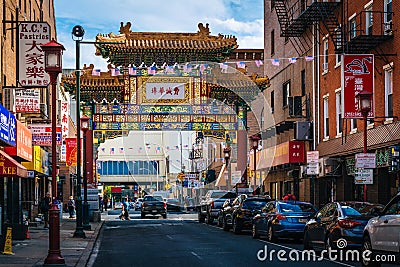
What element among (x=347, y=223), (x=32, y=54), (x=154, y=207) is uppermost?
(x=32, y=54)

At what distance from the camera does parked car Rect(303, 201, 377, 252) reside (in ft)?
61.8

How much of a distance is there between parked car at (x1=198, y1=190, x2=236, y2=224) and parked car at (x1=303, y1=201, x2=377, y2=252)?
1920cm

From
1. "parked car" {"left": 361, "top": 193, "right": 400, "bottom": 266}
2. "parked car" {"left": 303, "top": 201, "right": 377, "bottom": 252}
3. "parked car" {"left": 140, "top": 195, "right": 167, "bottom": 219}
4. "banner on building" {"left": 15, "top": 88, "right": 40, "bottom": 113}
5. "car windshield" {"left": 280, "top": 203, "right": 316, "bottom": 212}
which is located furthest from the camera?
"parked car" {"left": 140, "top": 195, "right": 167, "bottom": 219}

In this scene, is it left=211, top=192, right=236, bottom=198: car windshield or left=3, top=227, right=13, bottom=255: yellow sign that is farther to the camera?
left=211, top=192, right=236, bottom=198: car windshield

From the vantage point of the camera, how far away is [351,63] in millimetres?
30859

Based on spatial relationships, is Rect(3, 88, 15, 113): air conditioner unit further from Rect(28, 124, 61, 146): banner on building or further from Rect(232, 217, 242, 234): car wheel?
Rect(232, 217, 242, 234): car wheel

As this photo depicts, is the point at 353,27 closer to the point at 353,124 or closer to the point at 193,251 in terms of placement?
the point at 353,124

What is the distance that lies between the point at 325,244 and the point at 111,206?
291ft

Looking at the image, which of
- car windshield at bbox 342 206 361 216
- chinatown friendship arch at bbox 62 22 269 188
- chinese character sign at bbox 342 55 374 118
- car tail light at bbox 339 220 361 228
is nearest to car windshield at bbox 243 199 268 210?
chinese character sign at bbox 342 55 374 118

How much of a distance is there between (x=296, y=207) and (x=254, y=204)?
5.89 metres

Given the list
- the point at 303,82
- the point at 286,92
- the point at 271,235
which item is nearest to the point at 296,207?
the point at 271,235

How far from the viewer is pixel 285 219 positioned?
25.5 metres

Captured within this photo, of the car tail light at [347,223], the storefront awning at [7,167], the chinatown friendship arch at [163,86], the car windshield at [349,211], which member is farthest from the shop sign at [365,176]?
the chinatown friendship arch at [163,86]

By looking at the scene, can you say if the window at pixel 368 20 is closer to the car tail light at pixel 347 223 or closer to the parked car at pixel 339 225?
the parked car at pixel 339 225
